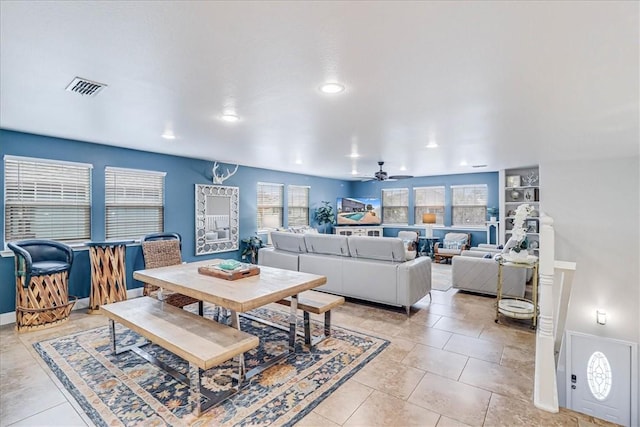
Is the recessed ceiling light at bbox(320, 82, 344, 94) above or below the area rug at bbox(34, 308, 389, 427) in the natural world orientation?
above

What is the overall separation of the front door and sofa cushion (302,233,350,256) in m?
3.77

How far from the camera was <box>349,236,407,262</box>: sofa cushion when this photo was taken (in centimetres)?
424

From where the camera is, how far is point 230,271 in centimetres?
309

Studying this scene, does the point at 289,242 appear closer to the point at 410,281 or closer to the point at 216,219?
the point at 216,219

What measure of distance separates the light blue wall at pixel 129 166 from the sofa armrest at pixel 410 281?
374 centimetres

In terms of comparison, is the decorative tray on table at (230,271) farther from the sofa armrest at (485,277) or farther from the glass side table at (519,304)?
the sofa armrest at (485,277)

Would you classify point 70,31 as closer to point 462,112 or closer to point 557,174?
point 462,112

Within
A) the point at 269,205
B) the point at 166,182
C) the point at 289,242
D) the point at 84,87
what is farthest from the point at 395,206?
the point at 84,87

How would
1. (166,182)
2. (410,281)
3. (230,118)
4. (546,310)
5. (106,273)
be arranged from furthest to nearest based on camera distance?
(166,182), (106,273), (410,281), (230,118), (546,310)

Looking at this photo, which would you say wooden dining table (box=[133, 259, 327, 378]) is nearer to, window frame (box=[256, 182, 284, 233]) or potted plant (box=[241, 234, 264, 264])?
potted plant (box=[241, 234, 264, 264])

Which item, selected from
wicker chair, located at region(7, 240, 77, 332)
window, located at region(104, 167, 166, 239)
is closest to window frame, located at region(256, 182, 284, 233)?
window, located at region(104, 167, 166, 239)

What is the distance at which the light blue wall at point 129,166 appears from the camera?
385 cm

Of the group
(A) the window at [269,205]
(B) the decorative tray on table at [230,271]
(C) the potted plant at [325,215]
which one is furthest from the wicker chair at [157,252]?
(C) the potted plant at [325,215]

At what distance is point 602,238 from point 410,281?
4359 millimetres
